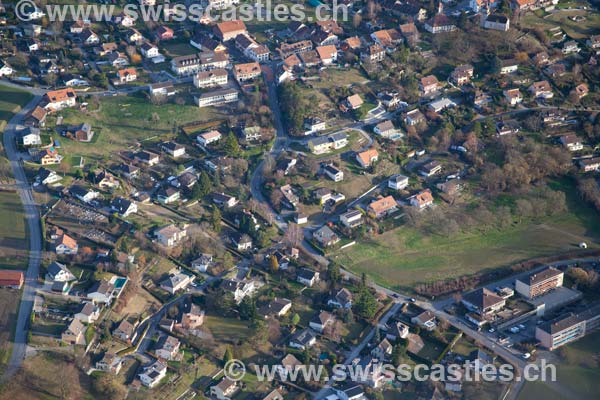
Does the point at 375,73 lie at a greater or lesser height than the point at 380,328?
greater

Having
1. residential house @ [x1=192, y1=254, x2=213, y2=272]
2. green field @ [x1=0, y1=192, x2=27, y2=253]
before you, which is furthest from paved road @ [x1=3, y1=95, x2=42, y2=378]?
residential house @ [x1=192, y1=254, x2=213, y2=272]

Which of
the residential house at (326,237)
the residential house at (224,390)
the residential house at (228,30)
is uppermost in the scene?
the residential house at (228,30)

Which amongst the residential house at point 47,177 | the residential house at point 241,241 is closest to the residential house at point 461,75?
the residential house at point 241,241

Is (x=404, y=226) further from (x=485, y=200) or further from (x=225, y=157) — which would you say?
(x=225, y=157)

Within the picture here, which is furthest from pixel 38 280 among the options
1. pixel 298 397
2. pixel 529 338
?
pixel 529 338

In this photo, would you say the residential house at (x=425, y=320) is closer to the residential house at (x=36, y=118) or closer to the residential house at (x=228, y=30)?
the residential house at (x=36, y=118)
